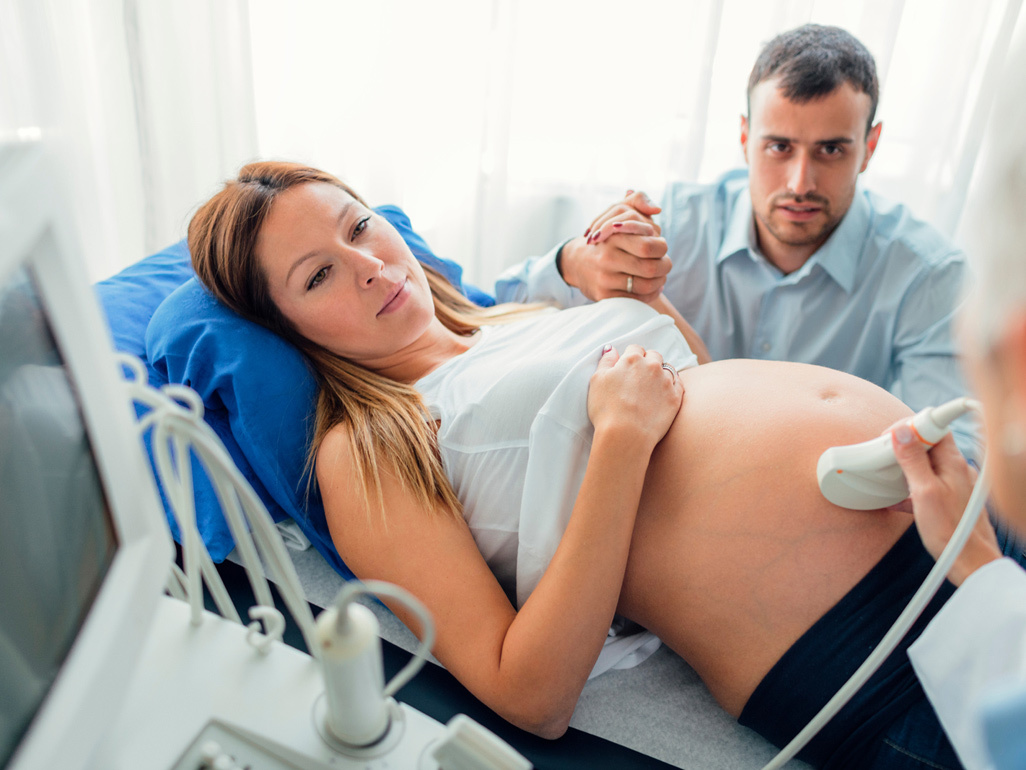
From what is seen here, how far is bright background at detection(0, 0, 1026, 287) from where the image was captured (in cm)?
190

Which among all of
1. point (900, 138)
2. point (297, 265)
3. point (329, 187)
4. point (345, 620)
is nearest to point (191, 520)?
point (345, 620)

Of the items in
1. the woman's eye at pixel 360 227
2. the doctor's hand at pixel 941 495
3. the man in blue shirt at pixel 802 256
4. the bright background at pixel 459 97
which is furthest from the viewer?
the bright background at pixel 459 97

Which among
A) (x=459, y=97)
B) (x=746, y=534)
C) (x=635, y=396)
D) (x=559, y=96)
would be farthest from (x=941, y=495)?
(x=459, y=97)

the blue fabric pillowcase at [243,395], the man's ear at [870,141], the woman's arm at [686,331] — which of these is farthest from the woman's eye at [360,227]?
the man's ear at [870,141]

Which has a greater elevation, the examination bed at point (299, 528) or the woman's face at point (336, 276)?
the woman's face at point (336, 276)

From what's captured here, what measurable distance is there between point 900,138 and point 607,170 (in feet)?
2.89

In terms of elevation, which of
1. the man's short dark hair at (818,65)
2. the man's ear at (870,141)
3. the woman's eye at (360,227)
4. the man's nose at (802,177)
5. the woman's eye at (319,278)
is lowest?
the woman's eye at (319,278)

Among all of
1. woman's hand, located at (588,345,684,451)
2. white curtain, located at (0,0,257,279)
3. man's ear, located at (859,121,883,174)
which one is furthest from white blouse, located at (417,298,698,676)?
white curtain, located at (0,0,257,279)

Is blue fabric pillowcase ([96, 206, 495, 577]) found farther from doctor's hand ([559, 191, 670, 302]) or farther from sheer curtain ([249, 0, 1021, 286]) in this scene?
sheer curtain ([249, 0, 1021, 286])

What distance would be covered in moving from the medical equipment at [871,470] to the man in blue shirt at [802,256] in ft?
1.96

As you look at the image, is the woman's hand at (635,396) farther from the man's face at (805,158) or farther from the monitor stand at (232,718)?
the man's face at (805,158)

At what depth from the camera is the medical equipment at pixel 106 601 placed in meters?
0.43

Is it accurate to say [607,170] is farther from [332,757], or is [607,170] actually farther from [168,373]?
[332,757]

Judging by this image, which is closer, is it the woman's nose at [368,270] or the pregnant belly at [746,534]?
the pregnant belly at [746,534]
